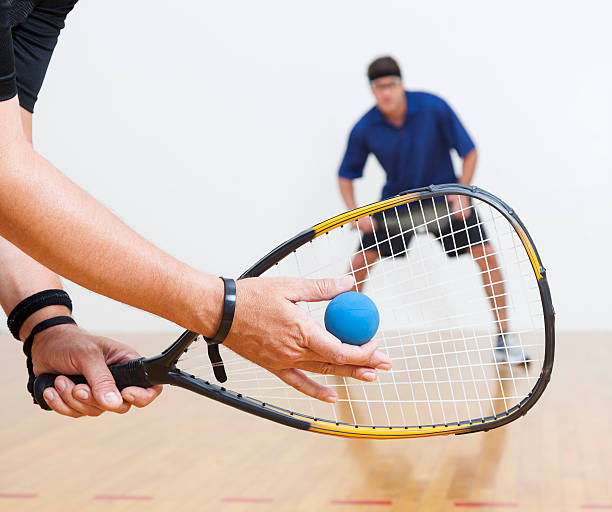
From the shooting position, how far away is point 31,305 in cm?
111

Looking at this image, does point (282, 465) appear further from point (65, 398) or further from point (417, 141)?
point (417, 141)

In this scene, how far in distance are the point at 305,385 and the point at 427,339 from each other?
2.19 feet

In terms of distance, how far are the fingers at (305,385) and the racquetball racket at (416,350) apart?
0.15 m

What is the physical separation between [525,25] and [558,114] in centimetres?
48

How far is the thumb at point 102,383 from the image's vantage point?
1.00 metres

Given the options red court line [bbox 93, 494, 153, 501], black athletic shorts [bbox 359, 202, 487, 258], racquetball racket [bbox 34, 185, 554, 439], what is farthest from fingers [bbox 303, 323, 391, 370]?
black athletic shorts [bbox 359, 202, 487, 258]

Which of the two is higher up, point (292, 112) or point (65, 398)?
point (292, 112)

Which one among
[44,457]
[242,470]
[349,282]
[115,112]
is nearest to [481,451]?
[242,470]

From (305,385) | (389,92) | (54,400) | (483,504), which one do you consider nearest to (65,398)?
(54,400)

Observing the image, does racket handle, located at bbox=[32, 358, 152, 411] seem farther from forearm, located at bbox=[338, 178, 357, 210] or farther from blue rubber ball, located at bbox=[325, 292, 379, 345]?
forearm, located at bbox=[338, 178, 357, 210]

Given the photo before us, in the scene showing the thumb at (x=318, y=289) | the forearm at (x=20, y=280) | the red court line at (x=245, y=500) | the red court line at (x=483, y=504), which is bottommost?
the red court line at (x=483, y=504)

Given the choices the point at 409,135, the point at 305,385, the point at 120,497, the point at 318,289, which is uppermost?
the point at 409,135

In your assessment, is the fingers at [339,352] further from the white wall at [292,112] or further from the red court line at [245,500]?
the white wall at [292,112]

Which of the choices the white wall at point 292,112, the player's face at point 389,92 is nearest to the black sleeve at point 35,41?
the player's face at point 389,92
